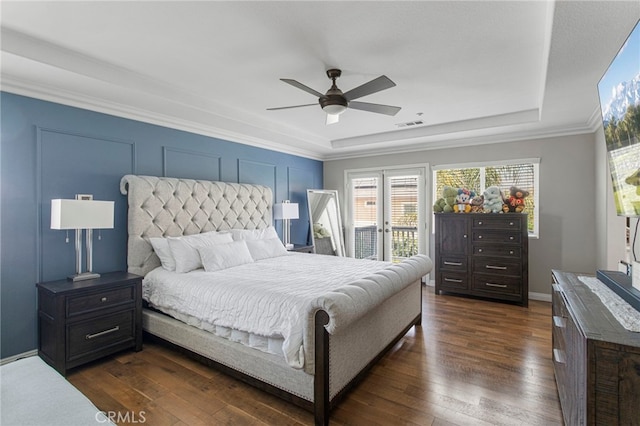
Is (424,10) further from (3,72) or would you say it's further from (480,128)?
(3,72)

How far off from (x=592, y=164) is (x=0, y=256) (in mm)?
6720

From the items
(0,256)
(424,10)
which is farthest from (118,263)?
(424,10)

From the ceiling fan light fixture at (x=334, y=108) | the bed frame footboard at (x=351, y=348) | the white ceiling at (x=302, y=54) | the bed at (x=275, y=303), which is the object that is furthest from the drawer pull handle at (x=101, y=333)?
the ceiling fan light fixture at (x=334, y=108)

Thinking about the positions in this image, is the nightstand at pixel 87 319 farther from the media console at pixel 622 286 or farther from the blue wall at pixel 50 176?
the media console at pixel 622 286

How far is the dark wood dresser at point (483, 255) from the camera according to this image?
4.32 m

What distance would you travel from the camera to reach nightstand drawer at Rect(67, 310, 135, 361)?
102 inches

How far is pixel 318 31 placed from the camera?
218cm

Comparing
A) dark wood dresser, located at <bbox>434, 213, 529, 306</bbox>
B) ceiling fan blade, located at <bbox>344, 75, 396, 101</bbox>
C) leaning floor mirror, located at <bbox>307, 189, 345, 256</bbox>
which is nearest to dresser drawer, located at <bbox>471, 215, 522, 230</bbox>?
dark wood dresser, located at <bbox>434, 213, 529, 306</bbox>

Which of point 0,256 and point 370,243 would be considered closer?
point 0,256

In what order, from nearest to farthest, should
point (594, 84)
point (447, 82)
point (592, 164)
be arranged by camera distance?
1. point (594, 84)
2. point (447, 82)
3. point (592, 164)

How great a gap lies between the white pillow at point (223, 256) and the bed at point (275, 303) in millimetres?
16

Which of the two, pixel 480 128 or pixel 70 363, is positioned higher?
pixel 480 128

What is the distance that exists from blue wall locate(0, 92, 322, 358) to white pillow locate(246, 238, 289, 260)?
4.46 ft

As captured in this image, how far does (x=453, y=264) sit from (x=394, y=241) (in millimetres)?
1355
